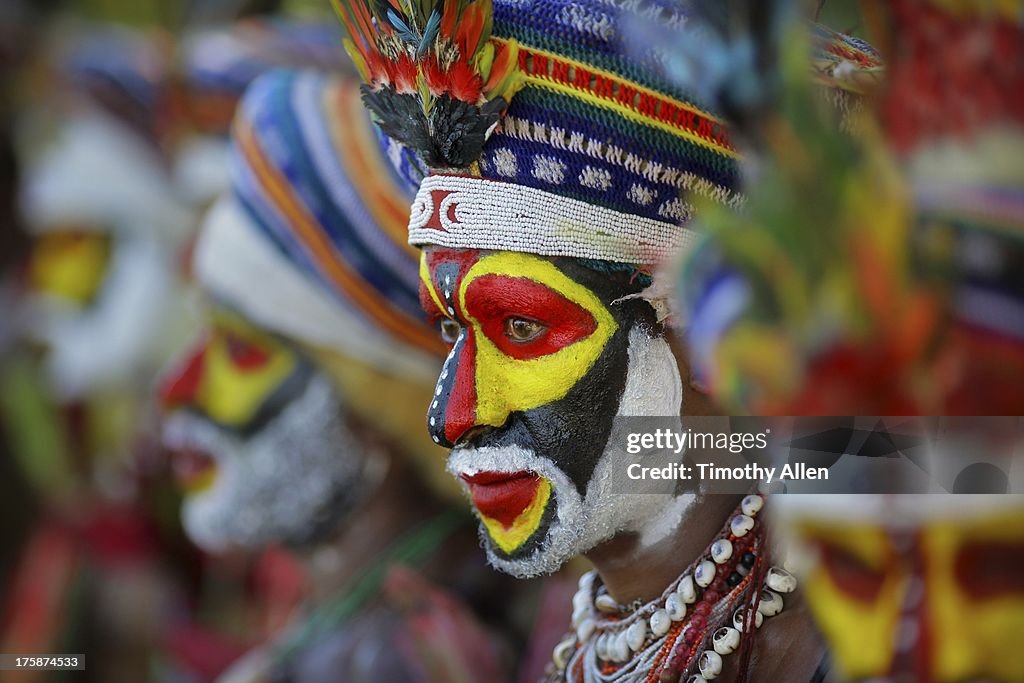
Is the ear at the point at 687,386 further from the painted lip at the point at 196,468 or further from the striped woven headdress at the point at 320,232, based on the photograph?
the painted lip at the point at 196,468

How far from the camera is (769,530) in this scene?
229 cm

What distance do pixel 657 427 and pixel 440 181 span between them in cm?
58

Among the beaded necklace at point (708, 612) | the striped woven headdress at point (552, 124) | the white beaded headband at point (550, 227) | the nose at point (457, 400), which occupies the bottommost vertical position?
the beaded necklace at point (708, 612)

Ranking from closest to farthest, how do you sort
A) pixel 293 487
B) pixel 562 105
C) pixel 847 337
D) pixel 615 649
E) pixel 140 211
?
pixel 847 337 < pixel 562 105 < pixel 615 649 < pixel 293 487 < pixel 140 211

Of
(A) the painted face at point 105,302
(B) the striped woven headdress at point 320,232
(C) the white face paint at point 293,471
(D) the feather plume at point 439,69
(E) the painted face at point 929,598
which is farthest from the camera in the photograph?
(A) the painted face at point 105,302

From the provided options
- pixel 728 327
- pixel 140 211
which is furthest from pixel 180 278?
pixel 728 327

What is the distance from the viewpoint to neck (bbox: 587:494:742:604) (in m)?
2.37

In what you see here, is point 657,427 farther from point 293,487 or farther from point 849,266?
point 293,487

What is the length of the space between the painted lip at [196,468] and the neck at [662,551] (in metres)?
1.74

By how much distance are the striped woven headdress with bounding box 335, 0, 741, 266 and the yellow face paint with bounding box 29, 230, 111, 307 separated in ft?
11.3

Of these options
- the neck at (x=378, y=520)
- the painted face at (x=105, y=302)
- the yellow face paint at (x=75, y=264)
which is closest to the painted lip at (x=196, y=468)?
the neck at (x=378, y=520)

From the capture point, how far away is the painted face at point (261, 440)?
3.72 meters

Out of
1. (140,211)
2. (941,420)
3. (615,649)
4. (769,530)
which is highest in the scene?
(140,211)

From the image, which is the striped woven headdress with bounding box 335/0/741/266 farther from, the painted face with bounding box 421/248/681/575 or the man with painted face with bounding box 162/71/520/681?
the man with painted face with bounding box 162/71/520/681
